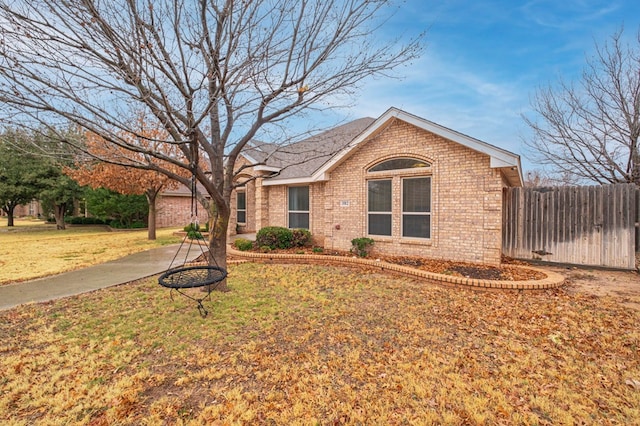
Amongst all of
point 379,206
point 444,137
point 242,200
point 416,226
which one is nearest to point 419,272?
point 416,226

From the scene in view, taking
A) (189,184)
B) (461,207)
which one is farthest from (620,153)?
(189,184)

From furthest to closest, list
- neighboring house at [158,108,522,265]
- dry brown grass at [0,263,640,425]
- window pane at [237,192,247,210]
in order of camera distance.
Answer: window pane at [237,192,247,210] → neighboring house at [158,108,522,265] → dry brown grass at [0,263,640,425]

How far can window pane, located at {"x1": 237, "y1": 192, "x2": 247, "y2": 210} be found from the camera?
1570cm

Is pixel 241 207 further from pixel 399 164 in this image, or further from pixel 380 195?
pixel 399 164

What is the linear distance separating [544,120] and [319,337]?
568 inches

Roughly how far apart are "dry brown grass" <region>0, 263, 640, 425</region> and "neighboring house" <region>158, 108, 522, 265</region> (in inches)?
98.6

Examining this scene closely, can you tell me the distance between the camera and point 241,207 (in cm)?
1602

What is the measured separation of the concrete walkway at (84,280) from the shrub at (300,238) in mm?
3565

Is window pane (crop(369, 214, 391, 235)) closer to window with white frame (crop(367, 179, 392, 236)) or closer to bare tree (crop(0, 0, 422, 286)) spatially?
window with white frame (crop(367, 179, 392, 236))

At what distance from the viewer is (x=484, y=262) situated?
305 inches

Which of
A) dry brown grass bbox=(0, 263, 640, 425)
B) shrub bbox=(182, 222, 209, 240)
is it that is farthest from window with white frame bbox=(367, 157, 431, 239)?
shrub bbox=(182, 222, 209, 240)

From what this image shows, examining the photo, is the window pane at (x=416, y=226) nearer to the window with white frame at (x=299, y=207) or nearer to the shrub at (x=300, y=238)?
the shrub at (x=300, y=238)

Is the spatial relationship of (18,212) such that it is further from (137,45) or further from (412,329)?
(412,329)

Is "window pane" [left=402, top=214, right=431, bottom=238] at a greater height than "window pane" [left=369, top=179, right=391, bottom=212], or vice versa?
"window pane" [left=369, top=179, right=391, bottom=212]
